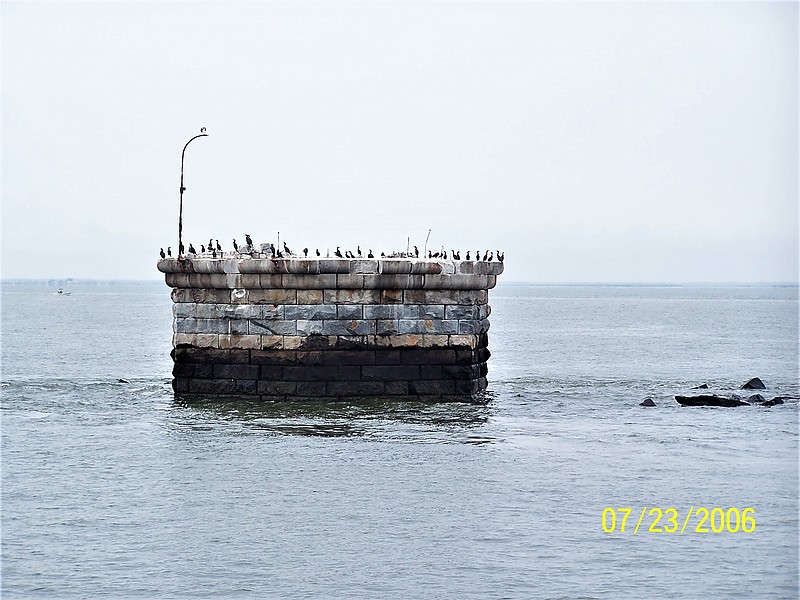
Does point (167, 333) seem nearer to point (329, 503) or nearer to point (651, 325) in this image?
point (651, 325)

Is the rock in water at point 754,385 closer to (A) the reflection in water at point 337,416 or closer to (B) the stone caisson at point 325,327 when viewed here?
(A) the reflection in water at point 337,416

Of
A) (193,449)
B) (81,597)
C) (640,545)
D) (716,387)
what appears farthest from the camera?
(716,387)

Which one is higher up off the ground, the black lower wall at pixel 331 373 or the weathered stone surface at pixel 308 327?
the weathered stone surface at pixel 308 327

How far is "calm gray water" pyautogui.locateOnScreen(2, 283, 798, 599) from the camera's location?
1459 centimetres

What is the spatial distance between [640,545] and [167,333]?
5992 centimetres

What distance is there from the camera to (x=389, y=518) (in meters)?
17.3

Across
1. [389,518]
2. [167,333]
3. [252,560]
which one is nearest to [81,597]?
[252,560]

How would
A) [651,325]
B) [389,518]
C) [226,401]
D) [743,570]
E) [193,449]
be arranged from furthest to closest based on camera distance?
[651,325], [226,401], [193,449], [389,518], [743,570]
